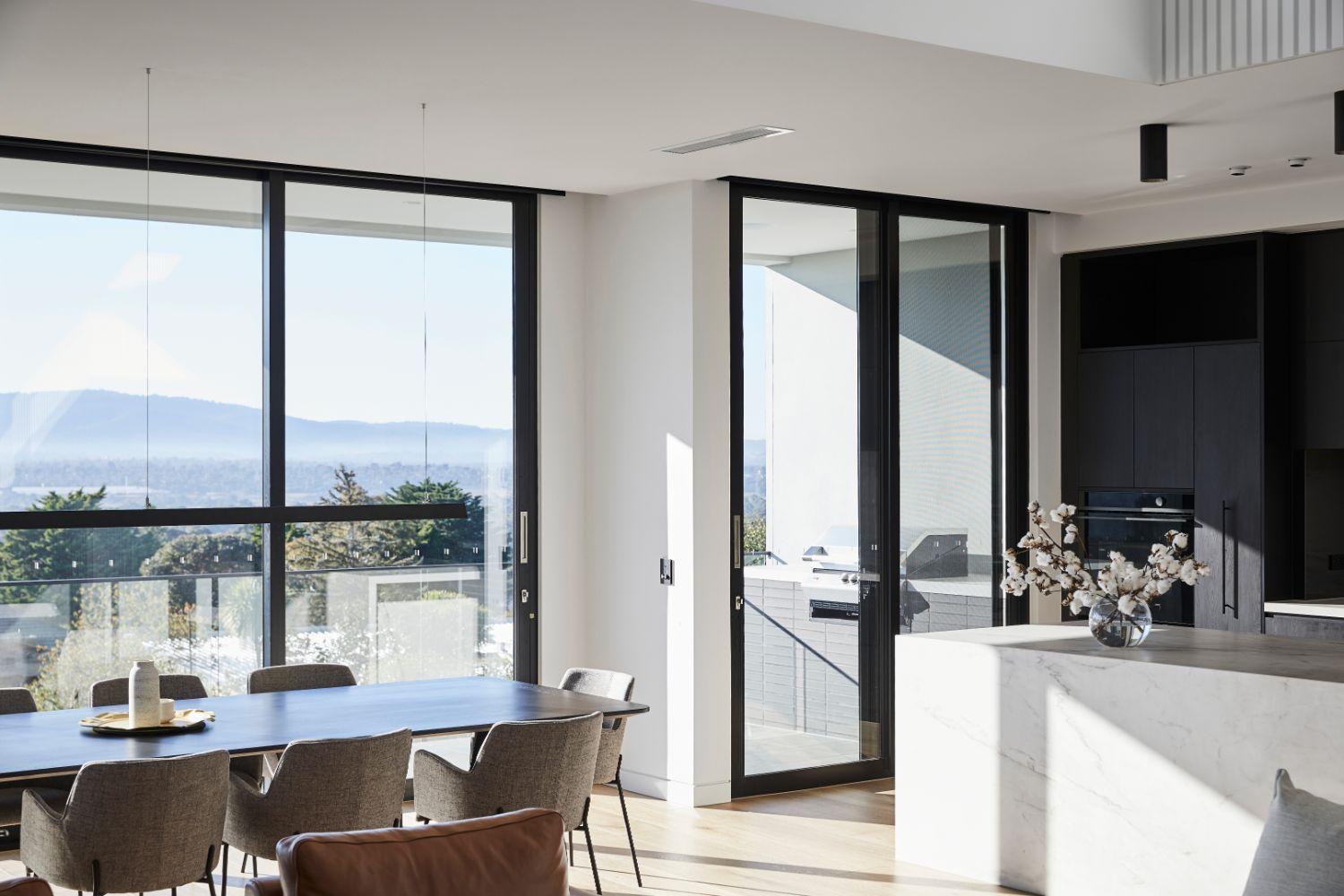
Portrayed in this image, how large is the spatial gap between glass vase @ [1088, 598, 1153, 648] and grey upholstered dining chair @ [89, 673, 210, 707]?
324cm

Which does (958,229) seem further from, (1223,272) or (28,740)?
(28,740)

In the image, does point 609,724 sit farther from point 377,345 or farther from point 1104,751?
point 377,345

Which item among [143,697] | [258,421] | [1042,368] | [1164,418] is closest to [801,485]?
[1042,368]

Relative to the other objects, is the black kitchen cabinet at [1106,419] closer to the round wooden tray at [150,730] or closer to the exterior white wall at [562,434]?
the exterior white wall at [562,434]

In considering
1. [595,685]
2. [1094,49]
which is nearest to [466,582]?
[595,685]

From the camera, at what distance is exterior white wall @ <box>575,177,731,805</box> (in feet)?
21.7

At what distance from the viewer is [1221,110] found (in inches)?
210

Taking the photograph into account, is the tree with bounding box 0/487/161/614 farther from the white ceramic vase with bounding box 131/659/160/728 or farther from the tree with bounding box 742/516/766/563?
the tree with bounding box 742/516/766/563

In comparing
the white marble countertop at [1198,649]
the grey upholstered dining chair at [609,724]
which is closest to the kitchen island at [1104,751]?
the white marble countertop at [1198,649]

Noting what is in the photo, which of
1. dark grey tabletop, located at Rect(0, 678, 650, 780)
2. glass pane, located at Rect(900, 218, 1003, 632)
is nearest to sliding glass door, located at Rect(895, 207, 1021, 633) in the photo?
glass pane, located at Rect(900, 218, 1003, 632)

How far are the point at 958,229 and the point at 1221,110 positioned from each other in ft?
7.68

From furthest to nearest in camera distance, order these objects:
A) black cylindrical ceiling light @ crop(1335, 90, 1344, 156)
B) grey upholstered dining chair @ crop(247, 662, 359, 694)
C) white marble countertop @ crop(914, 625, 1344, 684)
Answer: grey upholstered dining chair @ crop(247, 662, 359, 694) < black cylindrical ceiling light @ crop(1335, 90, 1344, 156) < white marble countertop @ crop(914, 625, 1344, 684)

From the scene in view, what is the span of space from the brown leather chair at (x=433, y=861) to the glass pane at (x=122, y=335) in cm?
328

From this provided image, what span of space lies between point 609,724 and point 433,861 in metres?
2.63
